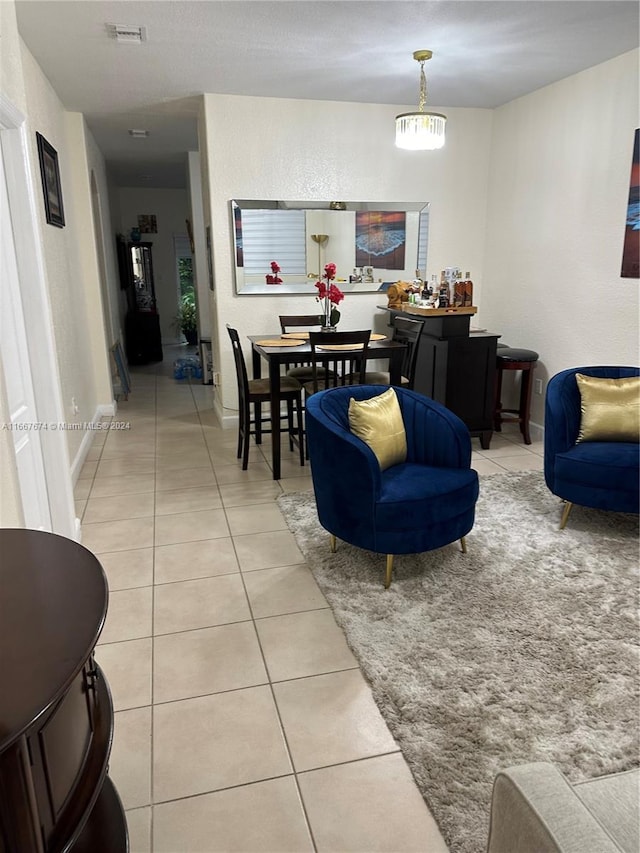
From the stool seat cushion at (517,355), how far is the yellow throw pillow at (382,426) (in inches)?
81.4

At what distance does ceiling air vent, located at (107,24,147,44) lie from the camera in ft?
10.8

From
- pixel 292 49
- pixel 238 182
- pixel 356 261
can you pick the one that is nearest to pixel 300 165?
pixel 238 182

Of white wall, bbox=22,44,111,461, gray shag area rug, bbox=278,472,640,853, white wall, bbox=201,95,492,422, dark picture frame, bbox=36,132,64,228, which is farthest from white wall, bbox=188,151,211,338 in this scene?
gray shag area rug, bbox=278,472,640,853

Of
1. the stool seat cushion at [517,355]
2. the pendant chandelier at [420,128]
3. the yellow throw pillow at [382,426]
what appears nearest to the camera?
the yellow throw pillow at [382,426]

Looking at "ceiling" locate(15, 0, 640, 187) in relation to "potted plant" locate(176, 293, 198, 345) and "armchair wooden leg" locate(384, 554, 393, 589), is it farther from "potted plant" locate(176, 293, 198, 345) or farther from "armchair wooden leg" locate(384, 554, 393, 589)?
"potted plant" locate(176, 293, 198, 345)

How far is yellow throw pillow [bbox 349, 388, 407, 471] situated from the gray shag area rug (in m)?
0.54

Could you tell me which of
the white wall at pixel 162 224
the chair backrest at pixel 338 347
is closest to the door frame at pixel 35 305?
the chair backrest at pixel 338 347

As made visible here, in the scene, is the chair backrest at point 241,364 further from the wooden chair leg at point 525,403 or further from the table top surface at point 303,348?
the wooden chair leg at point 525,403

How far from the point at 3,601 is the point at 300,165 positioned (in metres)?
4.66

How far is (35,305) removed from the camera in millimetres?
2633

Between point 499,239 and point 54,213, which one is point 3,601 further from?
point 499,239

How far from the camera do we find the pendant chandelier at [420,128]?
3.79 metres

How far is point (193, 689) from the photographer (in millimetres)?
2143

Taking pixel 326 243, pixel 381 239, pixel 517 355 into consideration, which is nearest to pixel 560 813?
pixel 517 355
